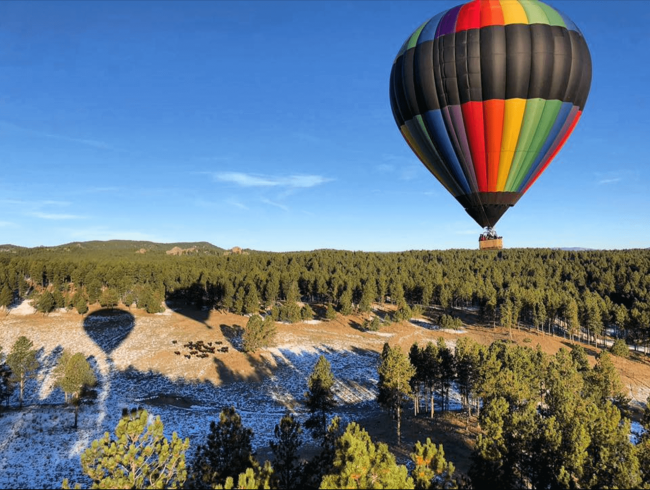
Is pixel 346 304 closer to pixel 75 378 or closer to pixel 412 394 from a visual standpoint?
pixel 412 394

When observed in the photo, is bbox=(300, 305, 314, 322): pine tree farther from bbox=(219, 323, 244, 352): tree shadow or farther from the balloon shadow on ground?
the balloon shadow on ground

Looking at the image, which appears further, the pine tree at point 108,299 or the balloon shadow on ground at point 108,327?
the pine tree at point 108,299

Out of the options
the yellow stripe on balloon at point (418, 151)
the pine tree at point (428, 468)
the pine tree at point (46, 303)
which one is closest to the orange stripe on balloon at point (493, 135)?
the yellow stripe on balloon at point (418, 151)

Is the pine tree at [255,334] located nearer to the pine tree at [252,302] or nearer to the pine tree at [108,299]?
the pine tree at [252,302]

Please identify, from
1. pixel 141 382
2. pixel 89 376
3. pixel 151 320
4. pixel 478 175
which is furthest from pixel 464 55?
pixel 151 320

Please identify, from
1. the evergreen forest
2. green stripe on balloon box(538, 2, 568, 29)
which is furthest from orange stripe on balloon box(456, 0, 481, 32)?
the evergreen forest

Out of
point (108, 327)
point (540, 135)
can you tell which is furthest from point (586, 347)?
point (108, 327)

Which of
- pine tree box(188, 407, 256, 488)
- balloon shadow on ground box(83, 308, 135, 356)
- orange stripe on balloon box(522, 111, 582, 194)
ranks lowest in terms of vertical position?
balloon shadow on ground box(83, 308, 135, 356)
